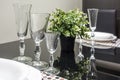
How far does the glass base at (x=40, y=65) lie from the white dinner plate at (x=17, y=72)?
0.12m

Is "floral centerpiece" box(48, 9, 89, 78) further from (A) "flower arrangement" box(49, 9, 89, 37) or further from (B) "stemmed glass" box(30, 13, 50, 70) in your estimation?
(B) "stemmed glass" box(30, 13, 50, 70)

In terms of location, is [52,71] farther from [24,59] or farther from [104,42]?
[104,42]

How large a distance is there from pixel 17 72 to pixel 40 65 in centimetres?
18

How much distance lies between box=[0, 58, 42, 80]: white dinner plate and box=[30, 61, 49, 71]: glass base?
0.12 metres

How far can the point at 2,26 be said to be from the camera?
2.44 meters

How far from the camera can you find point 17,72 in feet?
2.72

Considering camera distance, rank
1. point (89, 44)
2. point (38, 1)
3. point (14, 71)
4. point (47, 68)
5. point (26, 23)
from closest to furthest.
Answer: point (14, 71)
point (47, 68)
point (26, 23)
point (89, 44)
point (38, 1)

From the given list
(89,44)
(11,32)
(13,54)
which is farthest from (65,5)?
(13,54)

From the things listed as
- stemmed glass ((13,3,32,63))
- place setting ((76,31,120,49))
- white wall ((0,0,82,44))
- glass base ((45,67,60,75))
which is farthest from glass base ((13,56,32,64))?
white wall ((0,0,82,44))

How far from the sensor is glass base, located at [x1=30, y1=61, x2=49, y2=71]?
3.13 ft

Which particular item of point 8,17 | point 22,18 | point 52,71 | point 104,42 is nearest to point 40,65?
point 52,71

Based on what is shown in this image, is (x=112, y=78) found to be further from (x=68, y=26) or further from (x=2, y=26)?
(x=2, y=26)

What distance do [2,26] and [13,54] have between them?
133cm

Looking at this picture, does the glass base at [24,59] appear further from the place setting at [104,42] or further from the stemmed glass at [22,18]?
the place setting at [104,42]
